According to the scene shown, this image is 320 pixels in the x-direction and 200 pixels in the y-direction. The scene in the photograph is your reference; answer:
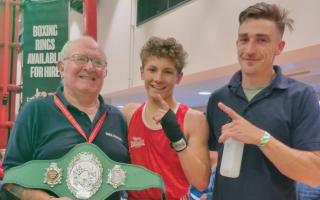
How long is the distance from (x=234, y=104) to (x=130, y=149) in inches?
26.1

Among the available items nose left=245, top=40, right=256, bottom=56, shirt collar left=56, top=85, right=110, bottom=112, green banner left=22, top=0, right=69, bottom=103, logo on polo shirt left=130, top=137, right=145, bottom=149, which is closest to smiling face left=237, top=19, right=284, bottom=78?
nose left=245, top=40, right=256, bottom=56

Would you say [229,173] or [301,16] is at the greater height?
[301,16]

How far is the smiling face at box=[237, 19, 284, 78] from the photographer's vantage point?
2.20 meters

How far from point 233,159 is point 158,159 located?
51 cm

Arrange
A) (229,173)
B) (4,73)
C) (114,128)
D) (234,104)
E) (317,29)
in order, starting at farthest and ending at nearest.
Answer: (317,29) < (4,73) < (114,128) < (234,104) < (229,173)

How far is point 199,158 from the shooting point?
2418mm

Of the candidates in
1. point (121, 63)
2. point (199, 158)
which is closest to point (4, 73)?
point (199, 158)

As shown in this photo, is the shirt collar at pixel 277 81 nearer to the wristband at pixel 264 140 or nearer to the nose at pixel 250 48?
A: the nose at pixel 250 48

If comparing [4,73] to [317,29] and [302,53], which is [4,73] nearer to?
[302,53]

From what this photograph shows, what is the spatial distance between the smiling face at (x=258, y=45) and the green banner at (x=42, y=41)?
8.81ft

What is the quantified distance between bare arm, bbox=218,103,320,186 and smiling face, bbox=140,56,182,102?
2.00 ft

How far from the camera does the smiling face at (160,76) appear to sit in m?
2.55

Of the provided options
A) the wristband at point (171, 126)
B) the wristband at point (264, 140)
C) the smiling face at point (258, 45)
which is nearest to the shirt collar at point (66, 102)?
the wristband at point (171, 126)

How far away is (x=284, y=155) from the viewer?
200cm
